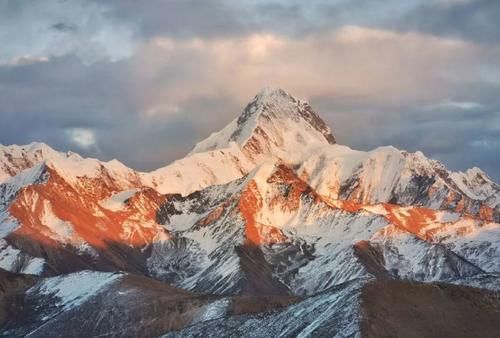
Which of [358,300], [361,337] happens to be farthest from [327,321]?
[361,337]

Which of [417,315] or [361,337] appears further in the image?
[417,315]

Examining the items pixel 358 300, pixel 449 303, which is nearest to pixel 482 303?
pixel 449 303

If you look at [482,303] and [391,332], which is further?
[482,303]

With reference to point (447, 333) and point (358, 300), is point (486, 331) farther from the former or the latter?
point (358, 300)

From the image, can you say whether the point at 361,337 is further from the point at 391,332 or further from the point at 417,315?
the point at 417,315

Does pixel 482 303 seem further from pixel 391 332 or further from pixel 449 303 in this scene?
pixel 391 332

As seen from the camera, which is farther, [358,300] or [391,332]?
[358,300]

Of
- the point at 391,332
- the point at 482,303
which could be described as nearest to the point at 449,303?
the point at 482,303
